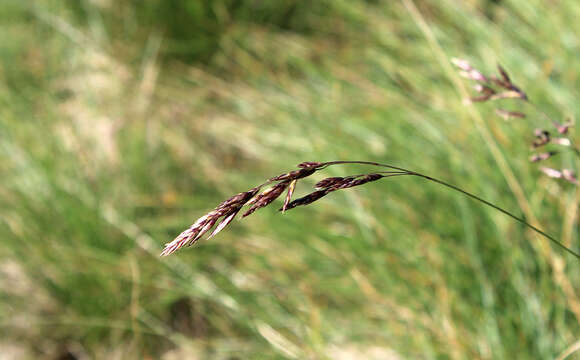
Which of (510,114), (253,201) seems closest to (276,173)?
(510,114)

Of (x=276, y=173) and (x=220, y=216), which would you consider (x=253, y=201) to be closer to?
(x=220, y=216)

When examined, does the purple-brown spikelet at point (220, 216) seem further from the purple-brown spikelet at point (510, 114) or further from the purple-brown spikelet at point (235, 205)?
the purple-brown spikelet at point (510, 114)

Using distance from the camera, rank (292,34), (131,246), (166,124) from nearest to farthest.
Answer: (131,246), (166,124), (292,34)

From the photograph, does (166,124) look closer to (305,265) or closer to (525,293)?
(305,265)

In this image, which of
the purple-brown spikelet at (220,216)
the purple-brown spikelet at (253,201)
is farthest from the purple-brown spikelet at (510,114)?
the purple-brown spikelet at (220,216)

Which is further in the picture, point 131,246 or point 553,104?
Result: point 131,246

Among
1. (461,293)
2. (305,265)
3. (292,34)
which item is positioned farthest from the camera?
(292,34)

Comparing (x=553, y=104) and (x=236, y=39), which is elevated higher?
(x=236, y=39)

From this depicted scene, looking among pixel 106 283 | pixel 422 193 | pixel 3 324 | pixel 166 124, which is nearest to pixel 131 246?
pixel 106 283

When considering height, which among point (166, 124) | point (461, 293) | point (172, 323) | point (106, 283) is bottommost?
point (461, 293)

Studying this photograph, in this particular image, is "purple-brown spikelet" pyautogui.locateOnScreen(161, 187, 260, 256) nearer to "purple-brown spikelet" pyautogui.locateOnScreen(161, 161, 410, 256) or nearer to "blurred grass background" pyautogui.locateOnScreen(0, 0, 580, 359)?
"purple-brown spikelet" pyautogui.locateOnScreen(161, 161, 410, 256)
